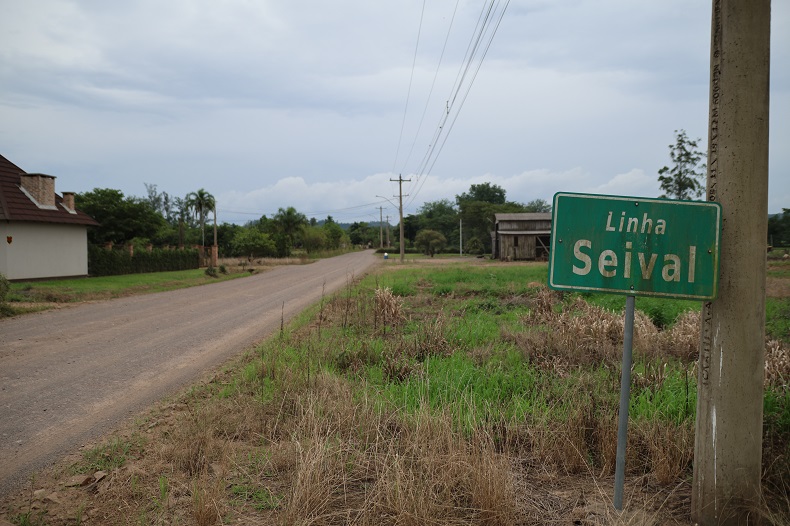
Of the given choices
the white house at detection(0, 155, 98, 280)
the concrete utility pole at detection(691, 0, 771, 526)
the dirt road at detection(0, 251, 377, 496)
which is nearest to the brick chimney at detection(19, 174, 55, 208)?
the white house at detection(0, 155, 98, 280)

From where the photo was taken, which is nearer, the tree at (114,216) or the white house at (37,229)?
the white house at (37,229)

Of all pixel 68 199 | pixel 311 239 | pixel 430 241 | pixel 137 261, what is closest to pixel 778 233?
pixel 430 241

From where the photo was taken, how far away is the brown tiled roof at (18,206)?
24.8 m

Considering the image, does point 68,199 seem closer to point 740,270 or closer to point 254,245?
point 254,245

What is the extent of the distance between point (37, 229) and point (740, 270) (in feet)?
101

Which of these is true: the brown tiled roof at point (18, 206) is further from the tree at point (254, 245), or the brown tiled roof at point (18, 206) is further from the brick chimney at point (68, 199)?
the tree at point (254, 245)

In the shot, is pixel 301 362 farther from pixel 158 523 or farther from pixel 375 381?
pixel 158 523

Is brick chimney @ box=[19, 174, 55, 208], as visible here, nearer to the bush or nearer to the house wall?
the house wall

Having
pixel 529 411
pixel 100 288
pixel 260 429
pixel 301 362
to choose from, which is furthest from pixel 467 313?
pixel 100 288

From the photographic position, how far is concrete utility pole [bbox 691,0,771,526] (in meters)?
3.20

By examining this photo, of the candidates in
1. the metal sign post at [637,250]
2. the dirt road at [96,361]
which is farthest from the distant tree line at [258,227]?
the metal sign post at [637,250]

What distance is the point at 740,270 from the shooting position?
3.21 meters

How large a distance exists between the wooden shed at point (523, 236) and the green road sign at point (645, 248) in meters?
49.1

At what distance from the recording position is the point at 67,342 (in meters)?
10.1
